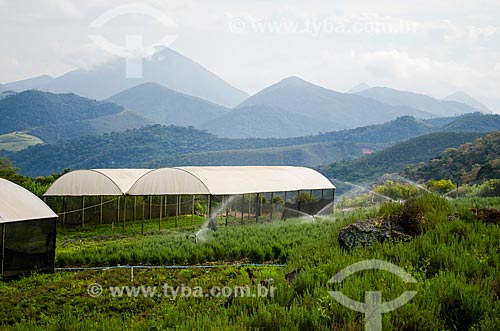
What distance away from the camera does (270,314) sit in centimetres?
538

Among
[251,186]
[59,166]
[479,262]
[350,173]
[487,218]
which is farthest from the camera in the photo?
[59,166]

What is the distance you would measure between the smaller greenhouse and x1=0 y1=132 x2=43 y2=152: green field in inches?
4717

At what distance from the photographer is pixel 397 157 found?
257 ft

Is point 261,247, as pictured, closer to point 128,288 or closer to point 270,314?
point 128,288

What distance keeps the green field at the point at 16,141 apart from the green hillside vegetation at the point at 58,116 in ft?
28.7

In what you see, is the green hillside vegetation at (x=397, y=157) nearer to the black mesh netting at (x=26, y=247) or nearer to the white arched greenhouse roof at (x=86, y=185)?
the white arched greenhouse roof at (x=86, y=185)

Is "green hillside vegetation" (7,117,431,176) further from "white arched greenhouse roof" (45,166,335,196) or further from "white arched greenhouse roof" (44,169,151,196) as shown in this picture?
"white arched greenhouse roof" (44,169,151,196)

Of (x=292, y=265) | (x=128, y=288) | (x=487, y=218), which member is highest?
(x=487, y=218)

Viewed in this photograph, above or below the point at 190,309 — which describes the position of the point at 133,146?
above

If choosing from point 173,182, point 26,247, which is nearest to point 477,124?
point 173,182

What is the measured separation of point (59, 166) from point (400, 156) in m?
71.3

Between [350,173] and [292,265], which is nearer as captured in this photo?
[292,265]

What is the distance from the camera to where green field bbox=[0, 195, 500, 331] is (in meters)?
5.44

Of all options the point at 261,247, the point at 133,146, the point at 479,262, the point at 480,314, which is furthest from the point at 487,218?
the point at 133,146
